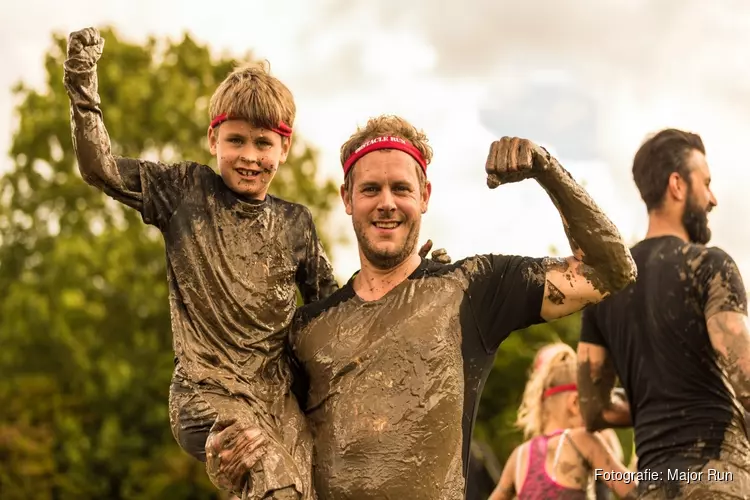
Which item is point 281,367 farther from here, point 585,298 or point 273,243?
point 585,298

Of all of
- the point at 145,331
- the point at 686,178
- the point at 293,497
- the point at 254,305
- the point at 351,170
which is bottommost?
the point at 293,497

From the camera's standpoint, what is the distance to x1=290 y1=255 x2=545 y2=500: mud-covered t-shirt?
4445 mm

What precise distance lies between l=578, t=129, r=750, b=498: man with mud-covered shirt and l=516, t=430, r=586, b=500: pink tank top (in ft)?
3.25

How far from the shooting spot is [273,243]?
469cm

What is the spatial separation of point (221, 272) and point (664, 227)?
2.68 metres

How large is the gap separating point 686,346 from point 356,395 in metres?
2.06

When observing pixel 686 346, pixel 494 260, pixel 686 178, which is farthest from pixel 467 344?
pixel 686 178

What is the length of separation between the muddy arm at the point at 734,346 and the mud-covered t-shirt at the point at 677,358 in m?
0.07

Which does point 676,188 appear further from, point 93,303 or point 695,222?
point 93,303

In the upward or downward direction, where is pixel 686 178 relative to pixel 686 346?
upward

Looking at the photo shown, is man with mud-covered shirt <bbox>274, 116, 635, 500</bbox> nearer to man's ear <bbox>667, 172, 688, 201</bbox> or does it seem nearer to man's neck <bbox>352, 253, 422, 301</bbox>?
man's neck <bbox>352, 253, 422, 301</bbox>

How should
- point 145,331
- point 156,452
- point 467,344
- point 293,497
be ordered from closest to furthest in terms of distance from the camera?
point 293,497 → point 467,344 → point 156,452 → point 145,331

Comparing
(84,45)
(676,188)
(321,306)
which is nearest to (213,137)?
(84,45)

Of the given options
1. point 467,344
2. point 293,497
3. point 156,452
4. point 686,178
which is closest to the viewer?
point 293,497
